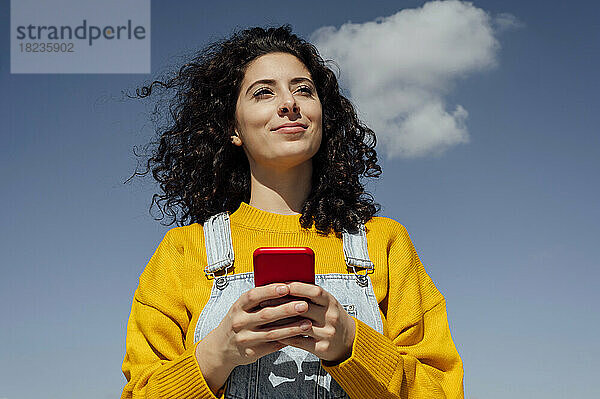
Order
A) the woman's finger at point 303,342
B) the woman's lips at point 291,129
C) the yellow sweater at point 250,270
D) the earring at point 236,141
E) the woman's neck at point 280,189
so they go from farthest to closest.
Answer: the earring at point 236,141, the woman's neck at point 280,189, the woman's lips at point 291,129, the yellow sweater at point 250,270, the woman's finger at point 303,342

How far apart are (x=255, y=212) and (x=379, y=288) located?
1.99ft

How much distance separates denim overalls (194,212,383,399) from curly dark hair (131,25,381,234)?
0.30 metres

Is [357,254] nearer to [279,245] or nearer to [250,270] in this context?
[279,245]

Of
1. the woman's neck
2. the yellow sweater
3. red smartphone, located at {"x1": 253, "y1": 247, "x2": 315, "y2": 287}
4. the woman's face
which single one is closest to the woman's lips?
A: the woman's face

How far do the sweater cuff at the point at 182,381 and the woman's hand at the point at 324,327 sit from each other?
0.35m

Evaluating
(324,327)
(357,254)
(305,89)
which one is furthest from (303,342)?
(305,89)

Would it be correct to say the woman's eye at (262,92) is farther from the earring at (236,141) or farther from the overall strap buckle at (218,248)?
the overall strap buckle at (218,248)

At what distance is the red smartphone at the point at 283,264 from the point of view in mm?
2021

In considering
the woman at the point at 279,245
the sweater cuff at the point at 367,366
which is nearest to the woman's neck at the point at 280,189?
the woman at the point at 279,245

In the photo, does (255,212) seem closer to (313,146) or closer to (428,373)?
(313,146)

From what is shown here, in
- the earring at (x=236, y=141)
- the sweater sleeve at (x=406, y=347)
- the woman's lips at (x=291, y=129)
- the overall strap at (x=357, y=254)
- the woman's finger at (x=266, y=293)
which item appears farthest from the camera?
the earring at (x=236, y=141)

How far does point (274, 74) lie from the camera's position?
115 inches

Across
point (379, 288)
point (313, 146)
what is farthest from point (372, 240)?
point (313, 146)

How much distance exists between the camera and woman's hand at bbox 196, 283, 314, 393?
2.03m
